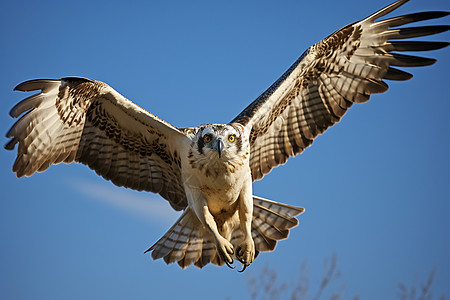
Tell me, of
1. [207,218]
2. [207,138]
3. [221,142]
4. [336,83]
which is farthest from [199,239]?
[336,83]

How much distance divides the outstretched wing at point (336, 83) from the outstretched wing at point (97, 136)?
134cm

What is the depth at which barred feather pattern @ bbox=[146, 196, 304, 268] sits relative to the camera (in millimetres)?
7242

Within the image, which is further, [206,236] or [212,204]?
[206,236]

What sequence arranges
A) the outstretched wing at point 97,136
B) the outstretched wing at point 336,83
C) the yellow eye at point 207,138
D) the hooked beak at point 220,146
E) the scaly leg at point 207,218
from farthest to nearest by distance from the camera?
the outstretched wing at point 336,83
the outstretched wing at point 97,136
the scaly leg at point 207,218
the yellow eye at point 207,138
the hooked beak at point 220,146

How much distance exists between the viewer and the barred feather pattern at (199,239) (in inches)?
285

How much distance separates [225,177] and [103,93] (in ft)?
6.01

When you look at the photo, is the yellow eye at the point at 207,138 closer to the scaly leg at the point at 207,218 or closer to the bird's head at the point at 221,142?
the bird's head at the point at 221,142

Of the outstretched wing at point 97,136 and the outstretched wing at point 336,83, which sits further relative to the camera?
the outstretched wing at point 336,83

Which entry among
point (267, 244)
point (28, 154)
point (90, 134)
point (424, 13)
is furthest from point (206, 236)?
point (424, 13)

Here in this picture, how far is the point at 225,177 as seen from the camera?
6035mm

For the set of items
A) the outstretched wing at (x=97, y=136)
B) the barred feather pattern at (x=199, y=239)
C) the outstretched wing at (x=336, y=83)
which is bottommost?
the barred feather pattern at (x=199, y=239)

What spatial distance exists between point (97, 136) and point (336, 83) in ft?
11.0

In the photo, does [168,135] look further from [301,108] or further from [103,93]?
[301,108]

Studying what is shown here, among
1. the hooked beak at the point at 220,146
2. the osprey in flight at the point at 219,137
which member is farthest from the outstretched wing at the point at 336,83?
the hooked beak at the point at 220,146
